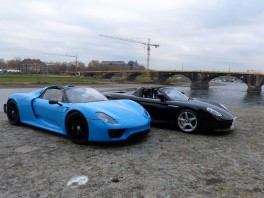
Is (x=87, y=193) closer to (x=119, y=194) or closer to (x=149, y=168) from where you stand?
(x=119, y=194)

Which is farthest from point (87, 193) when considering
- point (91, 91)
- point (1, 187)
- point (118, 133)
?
point (91, 91)

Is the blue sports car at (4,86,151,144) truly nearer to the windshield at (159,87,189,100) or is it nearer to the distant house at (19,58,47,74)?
the windshield at (159,87,189,100)

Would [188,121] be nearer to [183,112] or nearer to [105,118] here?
[183,112]

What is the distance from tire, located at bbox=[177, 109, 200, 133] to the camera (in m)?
5.73

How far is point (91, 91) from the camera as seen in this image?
584 centimetres

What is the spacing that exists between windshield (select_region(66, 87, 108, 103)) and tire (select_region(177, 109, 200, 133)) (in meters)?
1.78

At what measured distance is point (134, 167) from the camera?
11.9ft

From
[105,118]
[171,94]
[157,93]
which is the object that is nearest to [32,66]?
[157,93]

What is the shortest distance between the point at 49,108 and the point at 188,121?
114 inches

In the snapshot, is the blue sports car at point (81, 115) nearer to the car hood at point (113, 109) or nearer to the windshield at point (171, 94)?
the car hood at point (113, 109)

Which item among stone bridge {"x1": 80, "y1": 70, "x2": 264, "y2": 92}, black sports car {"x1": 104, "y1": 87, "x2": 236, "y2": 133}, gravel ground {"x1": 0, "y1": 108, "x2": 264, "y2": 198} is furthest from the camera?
stone bridge {"x1": 80, "y1": 70, "x2": 264, "y2": 92}

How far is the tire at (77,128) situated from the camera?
4.61m

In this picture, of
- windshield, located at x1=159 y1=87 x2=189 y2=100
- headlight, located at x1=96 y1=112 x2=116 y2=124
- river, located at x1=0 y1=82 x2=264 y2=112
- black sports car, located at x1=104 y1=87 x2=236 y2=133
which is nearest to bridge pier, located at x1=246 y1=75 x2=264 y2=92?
river, located at x1=0 y1=82 x2=264 y2=112

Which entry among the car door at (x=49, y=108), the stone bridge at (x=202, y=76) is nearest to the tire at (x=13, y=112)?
the car door at (x=49, y=108)
